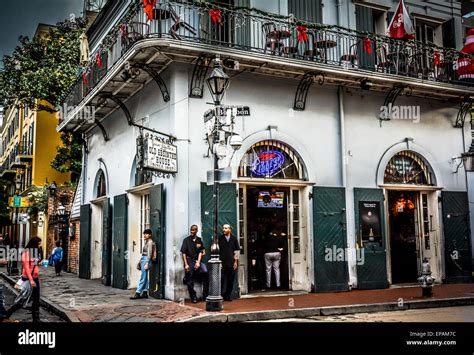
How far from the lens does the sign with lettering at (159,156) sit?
36.0 ft

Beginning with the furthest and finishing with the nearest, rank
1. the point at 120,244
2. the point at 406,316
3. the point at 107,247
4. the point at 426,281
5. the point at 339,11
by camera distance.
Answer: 1. the point at 107,247
2. the point at 120,244
3. the point at 339,11
4. the point at 426,281
5. the point at 406,316

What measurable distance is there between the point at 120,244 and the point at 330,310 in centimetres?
718

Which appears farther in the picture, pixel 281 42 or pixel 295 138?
pixel 295 138

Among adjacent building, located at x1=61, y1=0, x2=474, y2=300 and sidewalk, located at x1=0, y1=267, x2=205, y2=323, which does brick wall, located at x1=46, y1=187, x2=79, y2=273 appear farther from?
sidewalk, located at x1=0, y1=267, x2=205, y2=323

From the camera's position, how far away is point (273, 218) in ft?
44.2

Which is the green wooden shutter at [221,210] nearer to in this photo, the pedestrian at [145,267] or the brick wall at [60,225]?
the pedestrian at [145,267]

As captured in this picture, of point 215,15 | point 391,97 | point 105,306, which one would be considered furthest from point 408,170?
point 105,306

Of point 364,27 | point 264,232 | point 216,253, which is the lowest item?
point 216,253

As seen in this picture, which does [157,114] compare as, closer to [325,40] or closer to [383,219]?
[325,40]

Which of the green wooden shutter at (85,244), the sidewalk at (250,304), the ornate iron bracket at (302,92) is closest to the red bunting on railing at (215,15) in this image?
the ornate iron bracket at (302,92)

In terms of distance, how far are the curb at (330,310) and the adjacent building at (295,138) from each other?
7.84 ft

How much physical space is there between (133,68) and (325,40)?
5.21 meters

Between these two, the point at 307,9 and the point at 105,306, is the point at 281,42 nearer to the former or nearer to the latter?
the point at 307,9

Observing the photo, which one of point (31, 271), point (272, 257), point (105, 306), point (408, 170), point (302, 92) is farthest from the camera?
point (408, 170)
